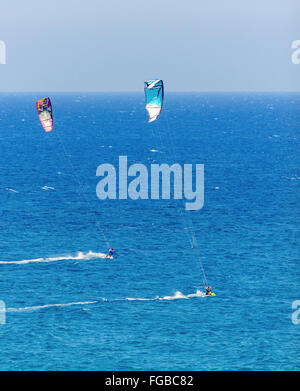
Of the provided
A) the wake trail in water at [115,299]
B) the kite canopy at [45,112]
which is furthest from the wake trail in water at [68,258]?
the kite canopy at [45,112]

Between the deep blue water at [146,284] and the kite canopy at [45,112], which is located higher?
the kite canopy at [45,112]

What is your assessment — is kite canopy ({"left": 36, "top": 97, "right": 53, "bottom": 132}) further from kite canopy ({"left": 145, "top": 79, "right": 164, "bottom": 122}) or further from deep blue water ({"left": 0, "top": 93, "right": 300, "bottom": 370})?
deep blue water ({"left": 0, "top": 93, "right": 300, "bottom": 370})

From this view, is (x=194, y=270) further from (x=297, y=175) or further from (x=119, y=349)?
(x=297, y=175)

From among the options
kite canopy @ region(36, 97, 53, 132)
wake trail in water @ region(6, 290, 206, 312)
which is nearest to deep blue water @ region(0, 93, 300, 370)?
wake trail in water @ region(6, 290, 206, 312)

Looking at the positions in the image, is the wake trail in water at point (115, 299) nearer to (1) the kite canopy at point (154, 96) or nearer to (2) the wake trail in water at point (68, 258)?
(2) the wake trail in water at point (68, 258)

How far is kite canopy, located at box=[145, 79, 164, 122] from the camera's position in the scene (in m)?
92.0

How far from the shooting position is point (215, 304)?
9288cm

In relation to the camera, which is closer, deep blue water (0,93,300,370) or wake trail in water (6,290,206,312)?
deep blue water (0,93,300,370)

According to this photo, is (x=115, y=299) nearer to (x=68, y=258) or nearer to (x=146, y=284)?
(x=146, y=284)

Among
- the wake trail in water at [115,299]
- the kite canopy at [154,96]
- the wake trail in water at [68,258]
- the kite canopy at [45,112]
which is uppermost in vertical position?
the kite canopy at [45,112]

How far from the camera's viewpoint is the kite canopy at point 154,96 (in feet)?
302

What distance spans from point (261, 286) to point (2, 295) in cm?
3844

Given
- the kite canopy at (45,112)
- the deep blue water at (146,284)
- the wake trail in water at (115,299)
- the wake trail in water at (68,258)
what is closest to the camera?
the deep blue water at (146,284)

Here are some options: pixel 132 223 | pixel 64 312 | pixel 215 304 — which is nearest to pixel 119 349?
pixel 64 312
